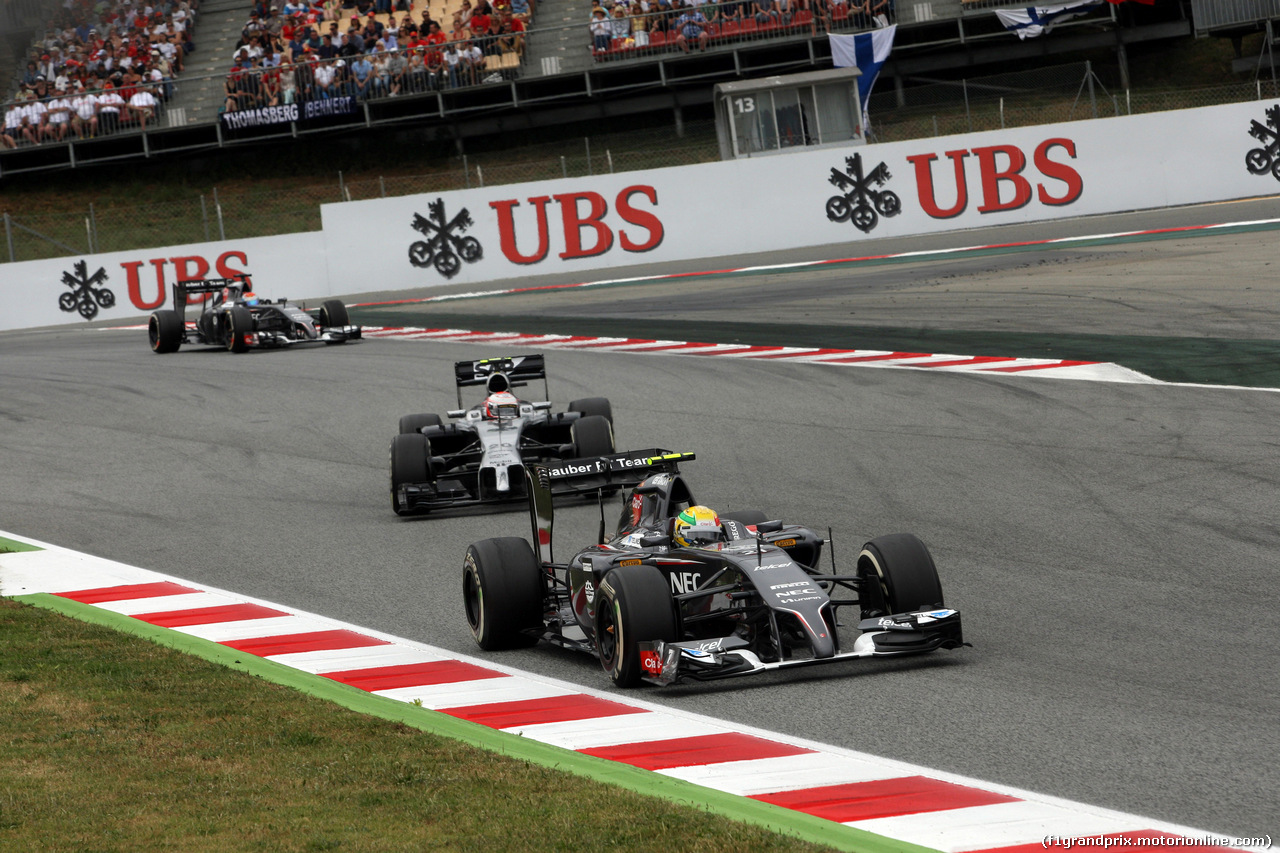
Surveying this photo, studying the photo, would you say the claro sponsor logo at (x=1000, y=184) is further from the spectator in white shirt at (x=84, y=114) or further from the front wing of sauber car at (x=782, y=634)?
the front wing of sauber car at (x=782, y=634)

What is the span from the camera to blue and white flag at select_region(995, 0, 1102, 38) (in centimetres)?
3869

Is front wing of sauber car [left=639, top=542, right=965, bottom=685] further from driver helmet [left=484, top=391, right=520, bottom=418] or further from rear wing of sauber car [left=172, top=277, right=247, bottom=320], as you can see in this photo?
rear wing of sauber car [left=172, top=277, right=247, bottom=320]

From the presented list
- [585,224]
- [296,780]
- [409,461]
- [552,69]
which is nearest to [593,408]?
[409,461]

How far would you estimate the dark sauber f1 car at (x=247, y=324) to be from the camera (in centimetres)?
2464

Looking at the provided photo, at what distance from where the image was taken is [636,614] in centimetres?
752

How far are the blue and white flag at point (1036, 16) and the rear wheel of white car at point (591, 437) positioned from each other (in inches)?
1126

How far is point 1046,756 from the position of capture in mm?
6105

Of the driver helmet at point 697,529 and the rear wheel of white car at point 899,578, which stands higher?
the driver helmet at point 697,529

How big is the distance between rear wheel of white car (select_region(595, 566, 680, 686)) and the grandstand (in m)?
33.4

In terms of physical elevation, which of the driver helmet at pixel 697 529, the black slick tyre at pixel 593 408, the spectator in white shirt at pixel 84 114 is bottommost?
the driver helmet at pixel 697 529

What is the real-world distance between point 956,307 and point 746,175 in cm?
1190

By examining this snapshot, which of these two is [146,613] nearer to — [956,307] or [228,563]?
[228,563]

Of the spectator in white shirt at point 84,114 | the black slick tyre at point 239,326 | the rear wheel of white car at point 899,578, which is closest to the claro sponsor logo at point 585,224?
the black slick tyre at point 239,326

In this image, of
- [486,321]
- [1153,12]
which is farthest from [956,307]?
[1153,12]
